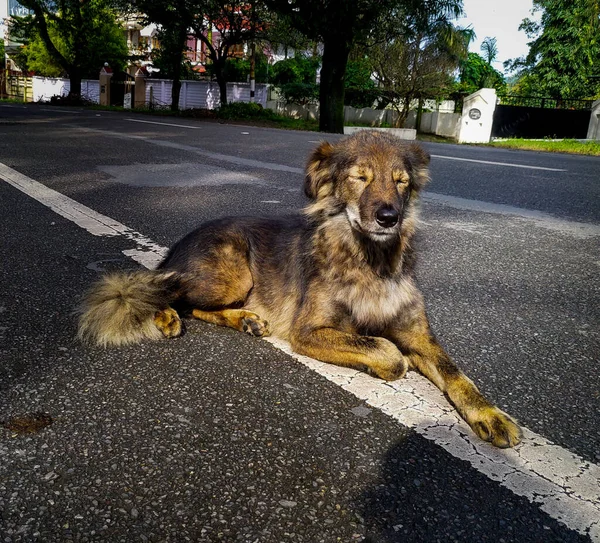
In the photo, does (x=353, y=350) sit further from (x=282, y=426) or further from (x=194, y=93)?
(x=194, y=93)

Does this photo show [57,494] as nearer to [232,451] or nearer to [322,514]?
[232,451]

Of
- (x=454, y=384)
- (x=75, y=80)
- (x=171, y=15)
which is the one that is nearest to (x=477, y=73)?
(x=171, y=15)

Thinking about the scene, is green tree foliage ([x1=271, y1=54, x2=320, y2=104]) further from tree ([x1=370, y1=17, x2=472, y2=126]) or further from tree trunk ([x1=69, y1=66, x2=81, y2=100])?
tree trunk ([x1=69, y1=66, x2=81, y2=100])

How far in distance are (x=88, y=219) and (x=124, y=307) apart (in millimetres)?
2865

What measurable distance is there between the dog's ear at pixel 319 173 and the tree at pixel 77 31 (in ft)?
151

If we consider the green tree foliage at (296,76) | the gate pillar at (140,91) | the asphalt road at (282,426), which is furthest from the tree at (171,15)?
the asphalt road at (282,426)

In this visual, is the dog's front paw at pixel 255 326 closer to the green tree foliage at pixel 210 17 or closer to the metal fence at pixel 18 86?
the green tree foliage at pixel 210 17

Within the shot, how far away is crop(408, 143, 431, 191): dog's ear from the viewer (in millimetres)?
3529

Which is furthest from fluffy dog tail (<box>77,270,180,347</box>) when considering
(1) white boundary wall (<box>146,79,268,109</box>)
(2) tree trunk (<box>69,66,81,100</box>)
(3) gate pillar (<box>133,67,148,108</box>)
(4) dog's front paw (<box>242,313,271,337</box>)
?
(2) tree trunk (<box>69,66,81,100</box>)

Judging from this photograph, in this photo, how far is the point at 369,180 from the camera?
332 centimetres

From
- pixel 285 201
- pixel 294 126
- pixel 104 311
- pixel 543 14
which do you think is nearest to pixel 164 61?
pixel 294 126

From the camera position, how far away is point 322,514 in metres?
1.89

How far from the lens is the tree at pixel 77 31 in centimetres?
4788

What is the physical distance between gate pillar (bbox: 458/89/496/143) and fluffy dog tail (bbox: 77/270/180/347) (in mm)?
25771
